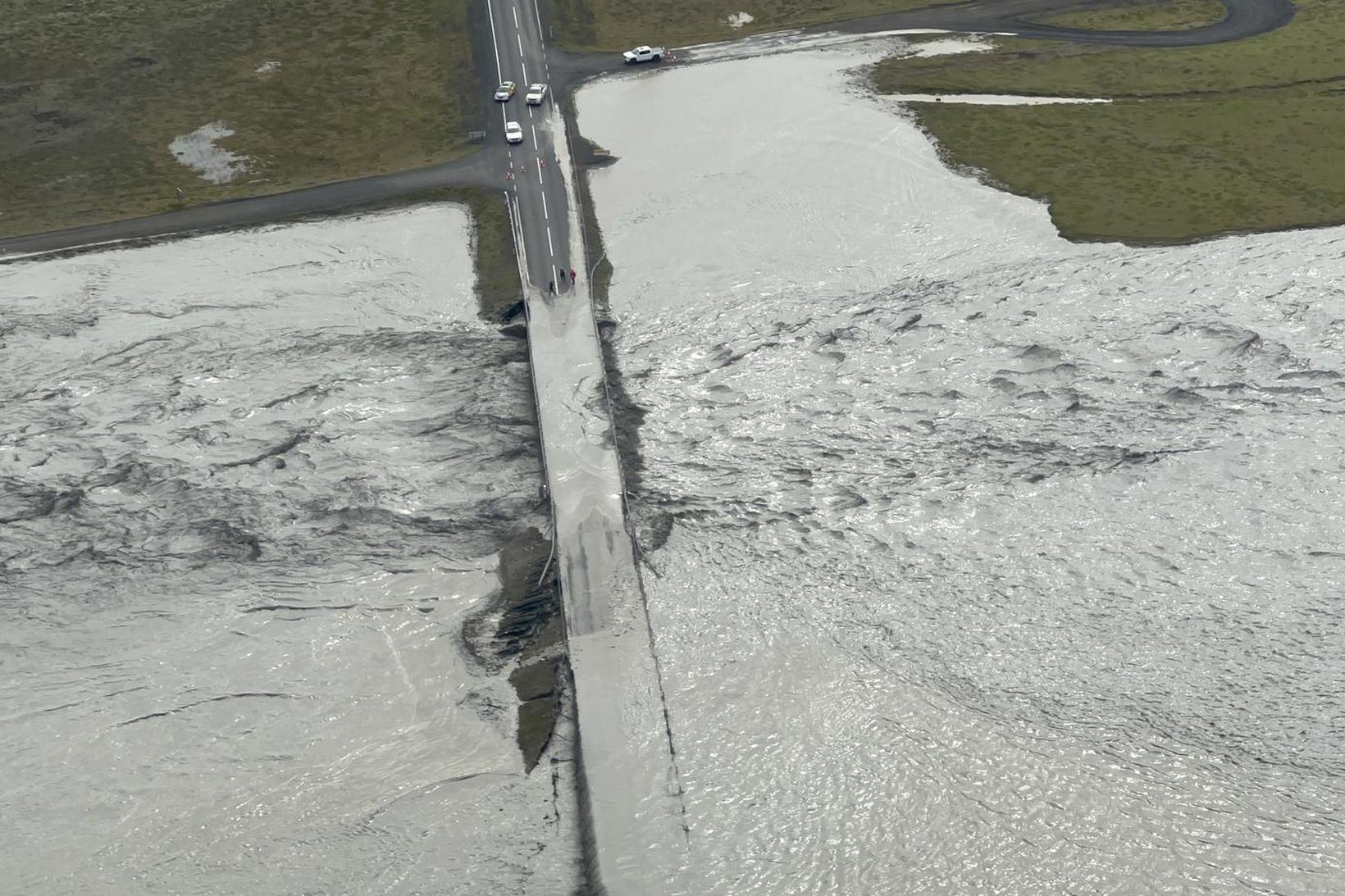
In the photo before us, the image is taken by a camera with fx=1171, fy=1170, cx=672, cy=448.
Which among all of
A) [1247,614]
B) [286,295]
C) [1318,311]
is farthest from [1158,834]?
[286,295]

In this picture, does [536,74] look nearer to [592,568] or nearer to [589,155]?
→ [589,155]

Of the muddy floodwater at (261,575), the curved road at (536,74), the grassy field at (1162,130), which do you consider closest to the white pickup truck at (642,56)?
the curved road at (536,74)

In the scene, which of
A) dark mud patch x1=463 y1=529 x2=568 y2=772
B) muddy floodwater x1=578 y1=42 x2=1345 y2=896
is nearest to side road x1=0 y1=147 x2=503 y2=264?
muddy floodwater x1=578 y1=42 x2=1345 y2=896

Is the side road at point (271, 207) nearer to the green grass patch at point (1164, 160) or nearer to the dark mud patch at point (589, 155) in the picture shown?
the dark mud patch at point (589, 155)

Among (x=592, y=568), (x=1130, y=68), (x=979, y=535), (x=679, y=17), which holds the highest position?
(x=679, y=17)

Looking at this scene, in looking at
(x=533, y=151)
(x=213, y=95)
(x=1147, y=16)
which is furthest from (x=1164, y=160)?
(x=213, y=95)

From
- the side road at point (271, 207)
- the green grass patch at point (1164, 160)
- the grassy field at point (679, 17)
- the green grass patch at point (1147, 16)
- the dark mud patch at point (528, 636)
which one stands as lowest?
the dark mud patch at point (528, 636)
